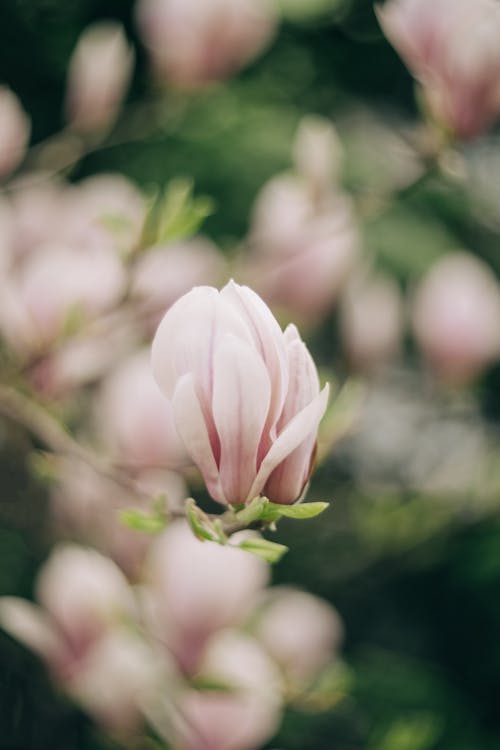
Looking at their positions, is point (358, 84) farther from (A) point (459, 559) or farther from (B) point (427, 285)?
(A) point (459, 559)

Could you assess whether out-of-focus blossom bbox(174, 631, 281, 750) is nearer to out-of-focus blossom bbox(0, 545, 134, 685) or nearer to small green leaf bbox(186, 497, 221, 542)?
out-of-focus blossom bbox(0, 545, 134, 685)

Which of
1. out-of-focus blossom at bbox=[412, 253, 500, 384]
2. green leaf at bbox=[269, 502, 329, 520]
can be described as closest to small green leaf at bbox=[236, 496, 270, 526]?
green leaf at bbox=[269, 502, 329, 520]

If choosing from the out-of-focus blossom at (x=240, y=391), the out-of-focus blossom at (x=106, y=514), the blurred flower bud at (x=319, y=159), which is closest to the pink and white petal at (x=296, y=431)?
the out-of-focus blossom at (x=240, y=391)

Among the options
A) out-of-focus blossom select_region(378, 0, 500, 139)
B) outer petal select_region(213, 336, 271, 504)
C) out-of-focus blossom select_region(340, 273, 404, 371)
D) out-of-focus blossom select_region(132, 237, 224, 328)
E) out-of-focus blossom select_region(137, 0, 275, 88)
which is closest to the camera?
outer petal select_region(213, 336, 271, 504)

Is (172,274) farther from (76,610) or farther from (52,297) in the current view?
(76,610)

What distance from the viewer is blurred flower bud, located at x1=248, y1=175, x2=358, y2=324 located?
0.76m

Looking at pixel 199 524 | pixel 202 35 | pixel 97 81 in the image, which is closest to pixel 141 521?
pixel 199 524

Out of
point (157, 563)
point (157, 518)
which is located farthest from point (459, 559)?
point (157, 518)

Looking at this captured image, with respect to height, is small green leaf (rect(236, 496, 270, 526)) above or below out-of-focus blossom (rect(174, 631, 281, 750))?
above

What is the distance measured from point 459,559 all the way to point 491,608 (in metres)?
0.10

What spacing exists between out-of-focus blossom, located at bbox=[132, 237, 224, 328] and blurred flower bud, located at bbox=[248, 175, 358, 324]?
35 mm

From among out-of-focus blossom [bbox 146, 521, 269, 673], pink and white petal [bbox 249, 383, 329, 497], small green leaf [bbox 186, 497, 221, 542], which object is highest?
pink and white petal [bbox 249, 383, 329, 497]

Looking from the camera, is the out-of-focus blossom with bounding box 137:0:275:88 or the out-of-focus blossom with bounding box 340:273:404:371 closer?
the out-of-focus blossom with bounding box 137:0:275:88

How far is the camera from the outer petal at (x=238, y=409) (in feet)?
1.31
